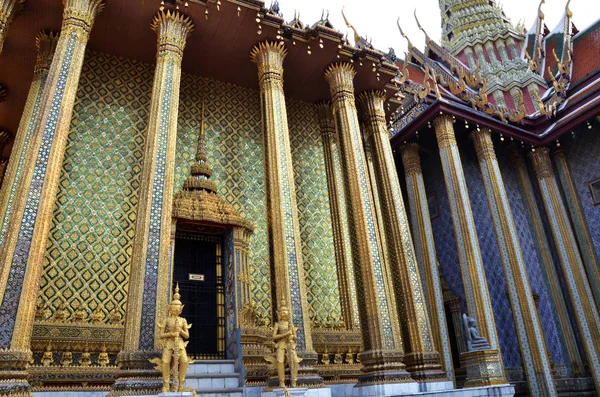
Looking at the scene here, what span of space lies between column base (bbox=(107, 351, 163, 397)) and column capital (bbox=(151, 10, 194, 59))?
492 cm

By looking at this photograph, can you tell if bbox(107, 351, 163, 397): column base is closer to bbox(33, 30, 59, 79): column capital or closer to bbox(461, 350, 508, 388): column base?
bbox(461, 350, 508, 388): column base

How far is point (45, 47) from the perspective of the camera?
846cm

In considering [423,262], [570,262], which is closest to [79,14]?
[423,262]

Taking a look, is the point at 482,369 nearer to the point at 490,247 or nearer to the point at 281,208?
the point at 281,208

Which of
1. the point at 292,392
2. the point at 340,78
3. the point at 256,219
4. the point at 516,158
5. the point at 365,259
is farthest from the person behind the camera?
the point at 516,158

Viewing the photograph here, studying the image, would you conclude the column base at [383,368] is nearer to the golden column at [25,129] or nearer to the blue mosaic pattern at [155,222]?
the blue mosaic pattern at [155,222]

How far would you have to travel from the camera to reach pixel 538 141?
45.9 ft

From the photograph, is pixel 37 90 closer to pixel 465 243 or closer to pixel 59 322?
pixel 59 322

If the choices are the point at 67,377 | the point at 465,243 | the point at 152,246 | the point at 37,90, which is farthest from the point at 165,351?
the point at 465,243

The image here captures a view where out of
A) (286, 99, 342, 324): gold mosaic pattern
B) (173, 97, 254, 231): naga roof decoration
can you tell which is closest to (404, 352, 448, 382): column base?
Answer: (286, 99, 342, 324): gold mosaic pattern

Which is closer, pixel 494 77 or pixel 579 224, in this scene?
pixel 579 224

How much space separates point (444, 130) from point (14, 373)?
11.2 meters

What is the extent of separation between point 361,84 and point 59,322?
771 centimetres

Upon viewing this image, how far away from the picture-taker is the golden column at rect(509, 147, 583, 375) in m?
→ 12.3
